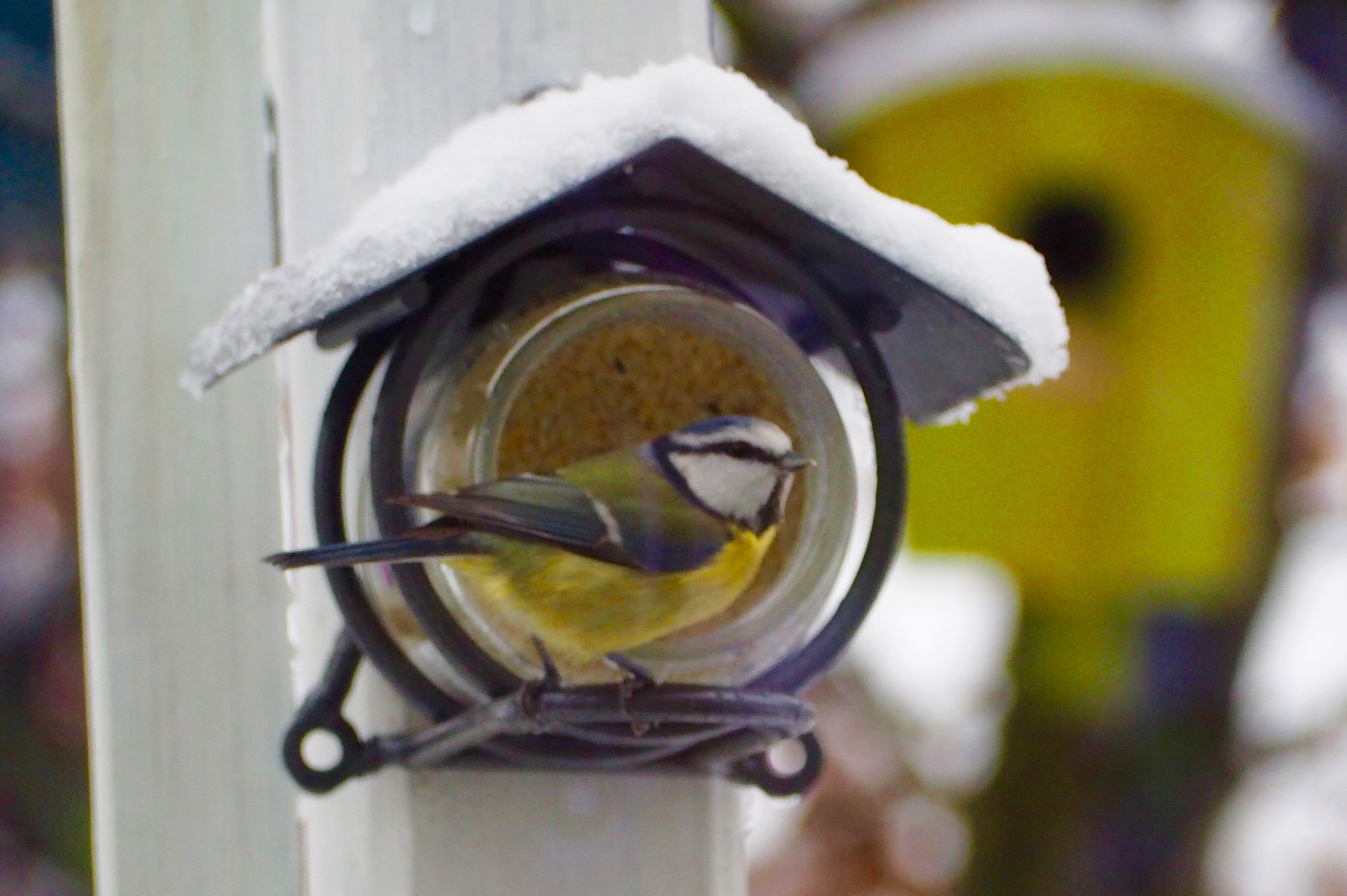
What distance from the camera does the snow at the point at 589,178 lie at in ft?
3.70

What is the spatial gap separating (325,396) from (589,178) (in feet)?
1.24

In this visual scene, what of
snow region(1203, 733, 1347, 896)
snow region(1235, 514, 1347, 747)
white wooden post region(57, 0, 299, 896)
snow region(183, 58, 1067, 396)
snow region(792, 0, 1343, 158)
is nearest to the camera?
snow region(183, 58, 1067, 396)

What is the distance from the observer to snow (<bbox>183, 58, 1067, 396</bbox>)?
3.70ft

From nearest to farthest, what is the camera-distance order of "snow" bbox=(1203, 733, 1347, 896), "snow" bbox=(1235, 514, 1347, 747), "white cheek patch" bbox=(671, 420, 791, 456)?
1. "white cheek patch" bbox=(671, 420, 791, 456)
2. "snow" bbox=(1235, 514, 1347, 747)
3. "snow" bbox=(1203, 733, 1347, 896)

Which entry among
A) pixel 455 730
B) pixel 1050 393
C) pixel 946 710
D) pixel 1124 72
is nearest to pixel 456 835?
A: pixel 455 730

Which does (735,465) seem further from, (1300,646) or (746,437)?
(1300,646)

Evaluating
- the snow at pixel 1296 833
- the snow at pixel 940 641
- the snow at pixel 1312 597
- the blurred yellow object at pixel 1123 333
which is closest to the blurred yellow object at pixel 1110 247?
the blurred yellow object at pixel 1123 333

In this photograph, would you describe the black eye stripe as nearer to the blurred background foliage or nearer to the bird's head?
the bird's head

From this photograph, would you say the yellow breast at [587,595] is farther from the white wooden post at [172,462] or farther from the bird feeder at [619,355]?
the white wooden post at [172,462]

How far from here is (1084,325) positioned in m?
3.05

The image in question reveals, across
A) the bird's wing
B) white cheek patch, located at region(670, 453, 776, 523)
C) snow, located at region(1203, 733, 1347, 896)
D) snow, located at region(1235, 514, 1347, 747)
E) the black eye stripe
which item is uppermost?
the black eye stripe

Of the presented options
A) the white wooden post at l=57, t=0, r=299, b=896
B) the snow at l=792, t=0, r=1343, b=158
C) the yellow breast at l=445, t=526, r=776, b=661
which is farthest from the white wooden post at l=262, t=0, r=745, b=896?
the snow at l=792, t=0, r=1343, b=158

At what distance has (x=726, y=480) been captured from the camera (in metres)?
1.28

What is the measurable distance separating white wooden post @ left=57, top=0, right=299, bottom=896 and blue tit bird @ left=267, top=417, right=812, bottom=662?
0.26 metres
